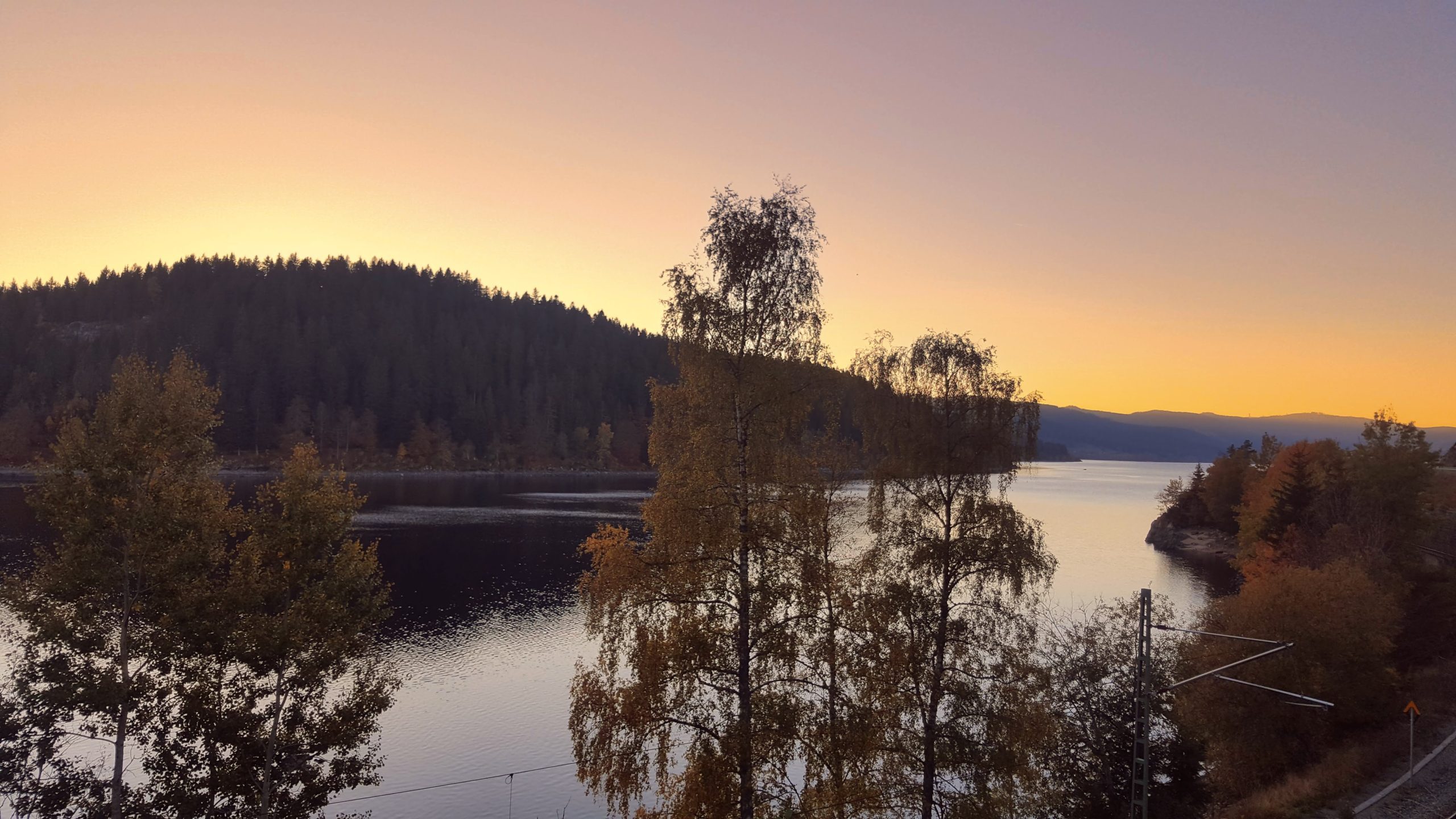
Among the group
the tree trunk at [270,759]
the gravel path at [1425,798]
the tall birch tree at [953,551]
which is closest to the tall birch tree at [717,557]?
the tall birch tree at [953,551]

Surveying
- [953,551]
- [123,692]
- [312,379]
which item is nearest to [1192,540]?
[953,551]

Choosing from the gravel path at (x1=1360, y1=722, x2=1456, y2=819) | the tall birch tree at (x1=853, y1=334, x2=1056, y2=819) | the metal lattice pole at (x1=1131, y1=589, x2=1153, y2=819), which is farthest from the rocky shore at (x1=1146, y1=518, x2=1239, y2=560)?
the tall birch tree at (x1=853, y1=334, x2=1056, y2=819)

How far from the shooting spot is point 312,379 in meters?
160

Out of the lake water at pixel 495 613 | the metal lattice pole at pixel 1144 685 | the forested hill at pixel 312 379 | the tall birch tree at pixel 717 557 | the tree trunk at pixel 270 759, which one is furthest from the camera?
the forested hill at pixel 312 379

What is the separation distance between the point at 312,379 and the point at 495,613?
132800 millimetres

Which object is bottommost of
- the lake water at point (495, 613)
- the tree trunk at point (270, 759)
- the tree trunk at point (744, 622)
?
the lake water at point (495, 613)

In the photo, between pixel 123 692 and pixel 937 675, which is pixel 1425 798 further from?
pixel 123 692

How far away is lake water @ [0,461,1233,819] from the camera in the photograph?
27.8 meters

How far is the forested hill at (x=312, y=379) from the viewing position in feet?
484

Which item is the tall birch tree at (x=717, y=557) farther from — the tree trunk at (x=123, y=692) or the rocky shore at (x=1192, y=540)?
the rocky shore at (x=1192, y=540)

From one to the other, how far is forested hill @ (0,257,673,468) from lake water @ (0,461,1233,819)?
35316 millimetres

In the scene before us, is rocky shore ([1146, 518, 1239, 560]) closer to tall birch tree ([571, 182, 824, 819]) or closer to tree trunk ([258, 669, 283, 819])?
tall birch tree ([571, 182, 824, 819])

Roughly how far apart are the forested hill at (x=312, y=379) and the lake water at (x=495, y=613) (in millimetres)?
35316

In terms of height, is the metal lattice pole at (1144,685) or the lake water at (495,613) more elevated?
the metal lattice pole at (1144,685)
